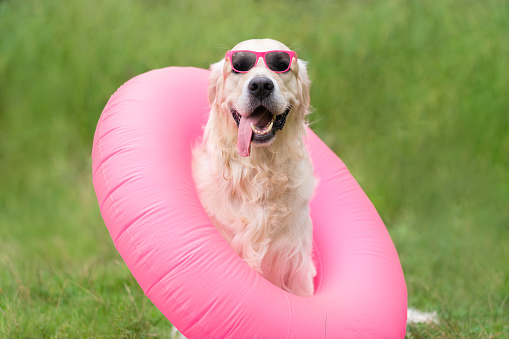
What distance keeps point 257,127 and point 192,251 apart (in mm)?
767

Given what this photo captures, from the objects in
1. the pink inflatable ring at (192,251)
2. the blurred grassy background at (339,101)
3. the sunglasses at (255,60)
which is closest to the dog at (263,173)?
the sunglasses at (255,60)

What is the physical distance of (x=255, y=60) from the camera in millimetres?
2932

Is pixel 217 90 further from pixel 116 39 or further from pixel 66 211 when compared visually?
pixel 116 39

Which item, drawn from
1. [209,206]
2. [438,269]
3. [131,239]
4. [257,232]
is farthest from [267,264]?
[438,269]

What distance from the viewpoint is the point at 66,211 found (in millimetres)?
5992

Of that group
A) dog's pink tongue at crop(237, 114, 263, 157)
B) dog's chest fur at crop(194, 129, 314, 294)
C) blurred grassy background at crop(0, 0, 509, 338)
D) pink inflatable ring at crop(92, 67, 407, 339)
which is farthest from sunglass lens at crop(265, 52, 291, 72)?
blurred grassy background at crop(0, 0, 509, 338)

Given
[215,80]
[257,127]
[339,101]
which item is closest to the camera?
[257,127]

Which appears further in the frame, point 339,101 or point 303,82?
point 339,101

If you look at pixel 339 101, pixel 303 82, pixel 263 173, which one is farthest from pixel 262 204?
pixel 339 101

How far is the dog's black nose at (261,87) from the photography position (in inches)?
110

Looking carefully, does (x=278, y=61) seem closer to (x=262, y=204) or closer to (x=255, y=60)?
(x=255, y=60)

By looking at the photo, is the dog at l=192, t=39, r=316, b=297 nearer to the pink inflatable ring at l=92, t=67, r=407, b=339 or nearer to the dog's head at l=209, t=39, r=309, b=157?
the dog's head at l=209, t=39, r=309, b=157

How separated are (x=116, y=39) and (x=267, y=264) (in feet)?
16.5

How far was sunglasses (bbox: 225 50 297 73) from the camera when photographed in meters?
2.93
